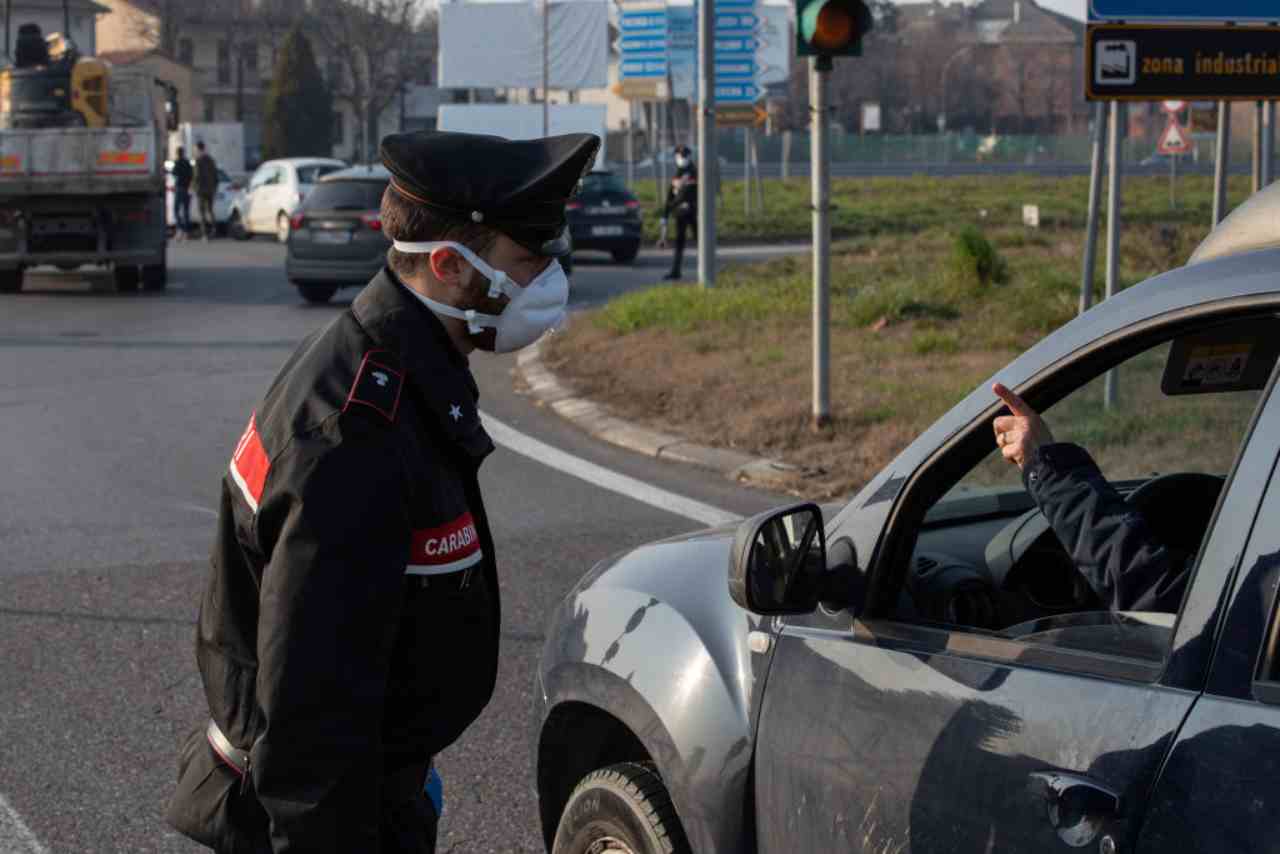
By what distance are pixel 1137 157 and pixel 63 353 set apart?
2370 inches

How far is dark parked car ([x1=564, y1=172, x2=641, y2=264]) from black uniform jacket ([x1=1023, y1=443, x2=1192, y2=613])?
2466cm

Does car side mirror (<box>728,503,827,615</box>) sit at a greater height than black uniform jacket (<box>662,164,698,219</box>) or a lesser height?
lesser

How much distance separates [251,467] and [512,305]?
47 centimetres

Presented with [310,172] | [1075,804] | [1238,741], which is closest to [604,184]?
[310,172]

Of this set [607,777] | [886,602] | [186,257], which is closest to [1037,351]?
[886,602]

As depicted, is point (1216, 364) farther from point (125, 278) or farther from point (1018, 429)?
point (125, 278)

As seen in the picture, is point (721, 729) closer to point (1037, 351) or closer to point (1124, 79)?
point (1037, 351)

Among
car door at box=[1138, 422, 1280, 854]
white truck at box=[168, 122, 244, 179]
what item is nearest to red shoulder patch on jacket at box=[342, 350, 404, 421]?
car door at box=[1138, 422, 1280, 854]

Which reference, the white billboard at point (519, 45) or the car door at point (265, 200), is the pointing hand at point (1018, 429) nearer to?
the car door at point (265, 200)

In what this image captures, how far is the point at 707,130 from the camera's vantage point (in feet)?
54.5

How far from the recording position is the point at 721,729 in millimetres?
3113

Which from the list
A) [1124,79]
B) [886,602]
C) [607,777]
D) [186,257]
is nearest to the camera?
[886,602]

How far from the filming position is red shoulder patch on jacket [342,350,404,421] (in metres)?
2.45

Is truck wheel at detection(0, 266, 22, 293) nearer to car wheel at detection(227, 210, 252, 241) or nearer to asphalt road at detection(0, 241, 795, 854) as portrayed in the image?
asphalt road at detection(0, 241, 795, 854)
